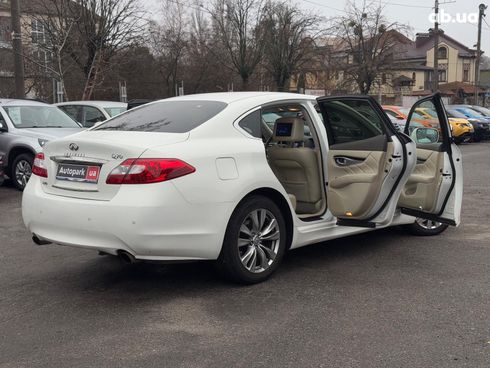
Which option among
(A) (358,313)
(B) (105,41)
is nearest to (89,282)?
(A) (358,313)

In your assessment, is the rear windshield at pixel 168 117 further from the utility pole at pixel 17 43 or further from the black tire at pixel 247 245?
the utility pole at pixel 17 43

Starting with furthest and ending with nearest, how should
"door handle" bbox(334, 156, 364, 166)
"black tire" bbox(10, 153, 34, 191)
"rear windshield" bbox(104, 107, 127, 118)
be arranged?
"rear windshield" bbox(104, 107, 127, 118)
"black tire" bbox(10, 153, 34, 191)
"door handle" bbox(334, 156, 364, 166)

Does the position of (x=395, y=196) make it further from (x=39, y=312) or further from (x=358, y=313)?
(x=39, y=312)

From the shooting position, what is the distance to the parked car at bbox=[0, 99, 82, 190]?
10.1 m

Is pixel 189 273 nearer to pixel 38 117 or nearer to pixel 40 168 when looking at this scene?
pixel 40 168

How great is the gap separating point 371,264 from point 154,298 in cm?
216

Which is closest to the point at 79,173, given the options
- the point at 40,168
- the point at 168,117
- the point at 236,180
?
the point at 40,168

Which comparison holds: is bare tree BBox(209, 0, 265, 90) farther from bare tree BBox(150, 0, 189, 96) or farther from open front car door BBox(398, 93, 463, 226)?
open front car door BBox(398, 93, 463, 226)

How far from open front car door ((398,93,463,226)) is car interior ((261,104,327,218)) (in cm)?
98

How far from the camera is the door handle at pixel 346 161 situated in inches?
215

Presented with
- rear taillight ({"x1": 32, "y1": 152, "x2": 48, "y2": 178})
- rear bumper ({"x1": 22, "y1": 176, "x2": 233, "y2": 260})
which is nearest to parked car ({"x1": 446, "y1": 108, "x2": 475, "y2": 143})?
rear bumper ({"x1": 22, "y1": 176, "x2": 233, "y2": 260})

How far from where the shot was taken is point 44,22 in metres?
20.0

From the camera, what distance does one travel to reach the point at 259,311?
4.23 metres

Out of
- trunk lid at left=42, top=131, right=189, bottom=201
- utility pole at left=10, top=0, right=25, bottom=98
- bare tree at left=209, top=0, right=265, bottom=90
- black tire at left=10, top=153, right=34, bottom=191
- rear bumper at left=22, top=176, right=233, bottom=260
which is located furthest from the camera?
bare tree at left=209, top=0, right=265, bottom=90
